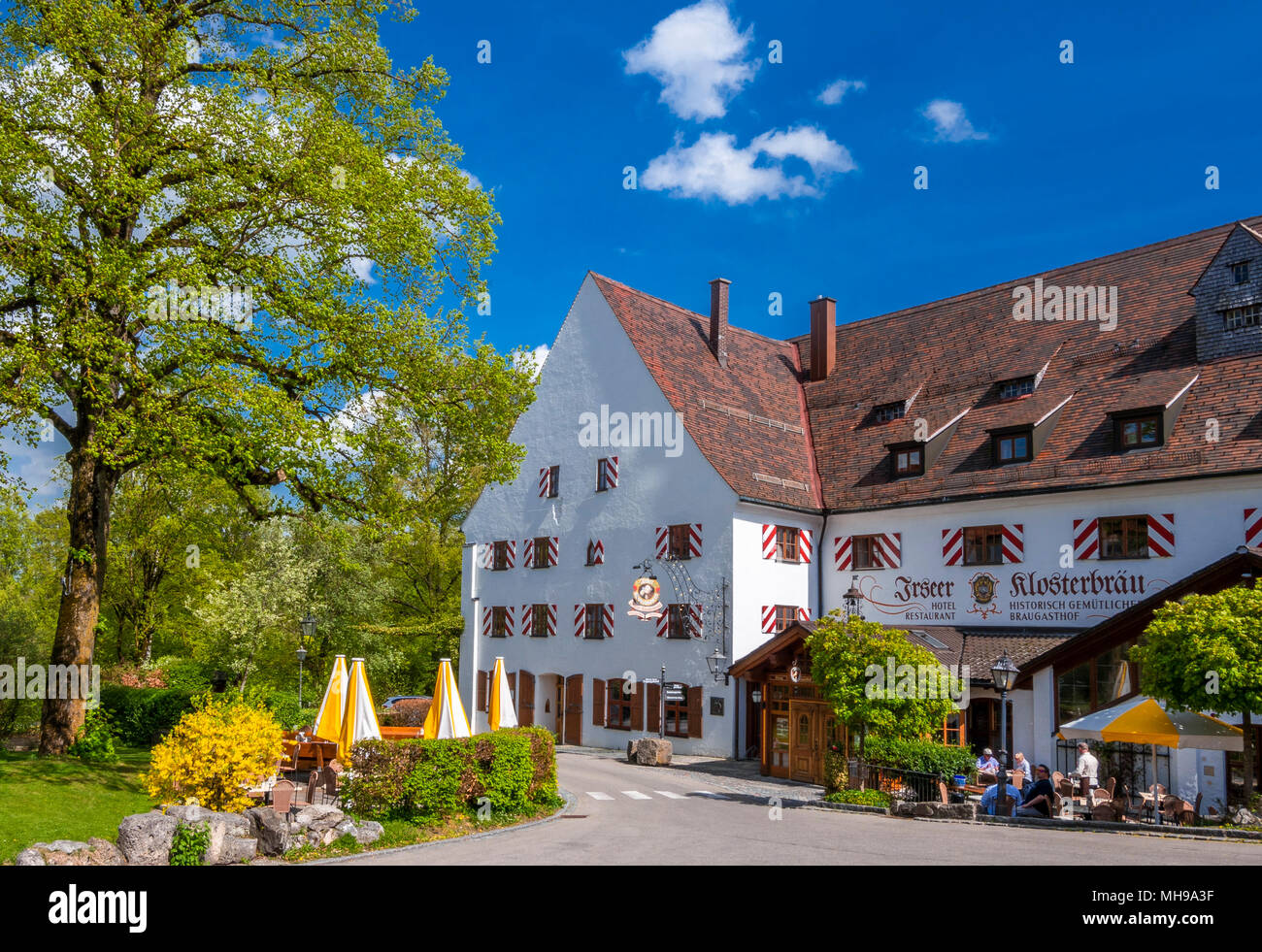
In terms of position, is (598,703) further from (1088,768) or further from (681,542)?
(1088,768)


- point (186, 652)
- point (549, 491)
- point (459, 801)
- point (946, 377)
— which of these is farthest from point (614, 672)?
point (186, 652)

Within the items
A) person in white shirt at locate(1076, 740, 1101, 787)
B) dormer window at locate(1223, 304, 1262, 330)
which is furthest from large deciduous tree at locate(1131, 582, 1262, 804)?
dormer window at locate(1223, 304, 1262, 330)

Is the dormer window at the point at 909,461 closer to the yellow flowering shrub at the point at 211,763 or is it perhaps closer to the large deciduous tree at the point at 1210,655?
the large deciduous tree at the point at 1210,655

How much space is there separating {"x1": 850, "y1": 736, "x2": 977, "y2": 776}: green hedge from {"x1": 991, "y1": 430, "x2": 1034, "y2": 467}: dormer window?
9096 millimetres

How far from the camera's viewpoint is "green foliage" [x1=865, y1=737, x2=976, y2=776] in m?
20.1

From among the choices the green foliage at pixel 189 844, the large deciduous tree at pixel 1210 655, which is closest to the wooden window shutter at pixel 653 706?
A: the large deciduous tree at pixel 1210 655

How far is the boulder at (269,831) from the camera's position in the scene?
12836 millimetres

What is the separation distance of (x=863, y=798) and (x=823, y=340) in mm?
19677

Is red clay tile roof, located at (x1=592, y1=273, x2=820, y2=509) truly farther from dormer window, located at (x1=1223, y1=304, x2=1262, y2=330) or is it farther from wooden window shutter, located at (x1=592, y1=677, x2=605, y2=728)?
dormer window, located at (x1=1223, y1=304, x2=1262, y2=330)

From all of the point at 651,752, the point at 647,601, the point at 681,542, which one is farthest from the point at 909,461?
the point at 651,752

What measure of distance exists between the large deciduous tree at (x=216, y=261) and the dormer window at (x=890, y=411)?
48.1ft

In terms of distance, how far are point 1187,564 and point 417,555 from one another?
1181 inches

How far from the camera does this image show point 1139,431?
24.3 meters

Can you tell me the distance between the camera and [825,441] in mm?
32875
